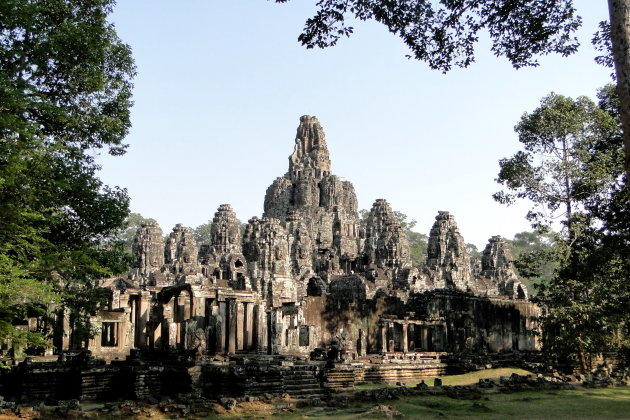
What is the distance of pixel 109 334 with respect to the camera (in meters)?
26.8

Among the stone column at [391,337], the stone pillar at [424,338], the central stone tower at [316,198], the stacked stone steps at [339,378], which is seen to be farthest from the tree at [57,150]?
the central stone tower at [316,198]

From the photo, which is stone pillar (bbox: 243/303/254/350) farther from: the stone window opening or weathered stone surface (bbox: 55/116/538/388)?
the stone window opening

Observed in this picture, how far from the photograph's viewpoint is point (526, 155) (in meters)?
27.6

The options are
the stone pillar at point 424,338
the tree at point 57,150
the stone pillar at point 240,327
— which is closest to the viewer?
the tree at point 57,150

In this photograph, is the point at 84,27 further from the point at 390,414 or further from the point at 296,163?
the point at 296,163

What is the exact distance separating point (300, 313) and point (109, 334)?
8.11 meters

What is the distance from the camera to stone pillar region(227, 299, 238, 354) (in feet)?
75.2

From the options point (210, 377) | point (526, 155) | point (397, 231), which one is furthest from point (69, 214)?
point (397, 231)

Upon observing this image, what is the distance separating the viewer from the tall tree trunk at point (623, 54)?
30.1 ft

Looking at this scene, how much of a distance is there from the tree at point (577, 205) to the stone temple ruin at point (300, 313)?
443 centimetres

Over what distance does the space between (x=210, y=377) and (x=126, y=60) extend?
9.29 meters

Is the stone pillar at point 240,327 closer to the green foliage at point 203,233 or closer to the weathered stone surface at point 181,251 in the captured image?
the weathered stone surface at point 181,251

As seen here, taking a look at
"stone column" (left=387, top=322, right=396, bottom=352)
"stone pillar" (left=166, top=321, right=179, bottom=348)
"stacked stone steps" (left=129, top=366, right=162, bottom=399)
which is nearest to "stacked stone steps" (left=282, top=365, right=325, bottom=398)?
"stacked stone steps" (left=129, top=366, right=162, bottom=399)

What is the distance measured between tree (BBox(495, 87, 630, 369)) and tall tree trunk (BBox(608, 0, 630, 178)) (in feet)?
36.1
